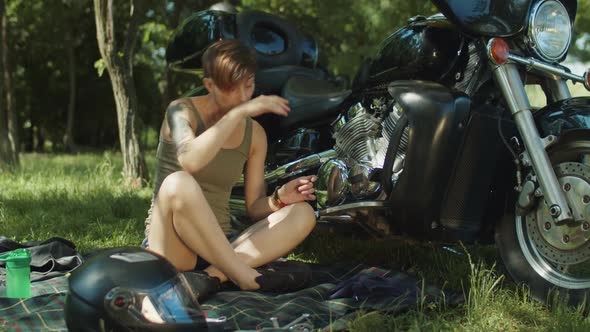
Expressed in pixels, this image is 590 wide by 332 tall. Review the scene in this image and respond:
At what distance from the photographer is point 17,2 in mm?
15031

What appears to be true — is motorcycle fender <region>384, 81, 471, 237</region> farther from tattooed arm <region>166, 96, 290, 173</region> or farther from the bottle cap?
the bottle cap

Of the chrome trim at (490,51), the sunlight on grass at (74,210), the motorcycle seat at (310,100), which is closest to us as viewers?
the chrome trim at (490,51)

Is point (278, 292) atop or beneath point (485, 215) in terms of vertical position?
beneath

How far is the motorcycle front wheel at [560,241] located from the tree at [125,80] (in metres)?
4.98

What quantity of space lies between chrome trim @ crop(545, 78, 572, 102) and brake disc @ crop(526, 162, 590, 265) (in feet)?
1.38

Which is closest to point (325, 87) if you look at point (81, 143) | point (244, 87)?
point (244, 87)

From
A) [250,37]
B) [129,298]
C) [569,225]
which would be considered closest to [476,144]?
[569,225]

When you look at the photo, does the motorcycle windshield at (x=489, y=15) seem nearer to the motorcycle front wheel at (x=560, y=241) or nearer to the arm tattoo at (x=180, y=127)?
the motorcycle front wheel at (x=560, y=241)

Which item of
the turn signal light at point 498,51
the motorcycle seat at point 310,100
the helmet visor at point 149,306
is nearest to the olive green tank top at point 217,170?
the motorcycle seat at point 310,100

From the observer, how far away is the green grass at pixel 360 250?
2.72 meters

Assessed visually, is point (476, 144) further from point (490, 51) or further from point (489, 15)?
point (489, 15)

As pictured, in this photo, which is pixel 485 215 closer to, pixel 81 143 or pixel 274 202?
pixel 274 202

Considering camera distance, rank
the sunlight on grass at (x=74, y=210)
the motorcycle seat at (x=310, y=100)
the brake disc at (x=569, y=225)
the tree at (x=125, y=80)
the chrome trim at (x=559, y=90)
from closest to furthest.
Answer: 1. the brake disc at (x=569, y=225)
2. the chrome trim at (x=559, y=90)
3. the motorcycle seat at (x=310, y=100)
4. the sunlight on grass at (x=74, y=210)
5. the tree at (x=125, y=80)

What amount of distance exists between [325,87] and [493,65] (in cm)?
131
